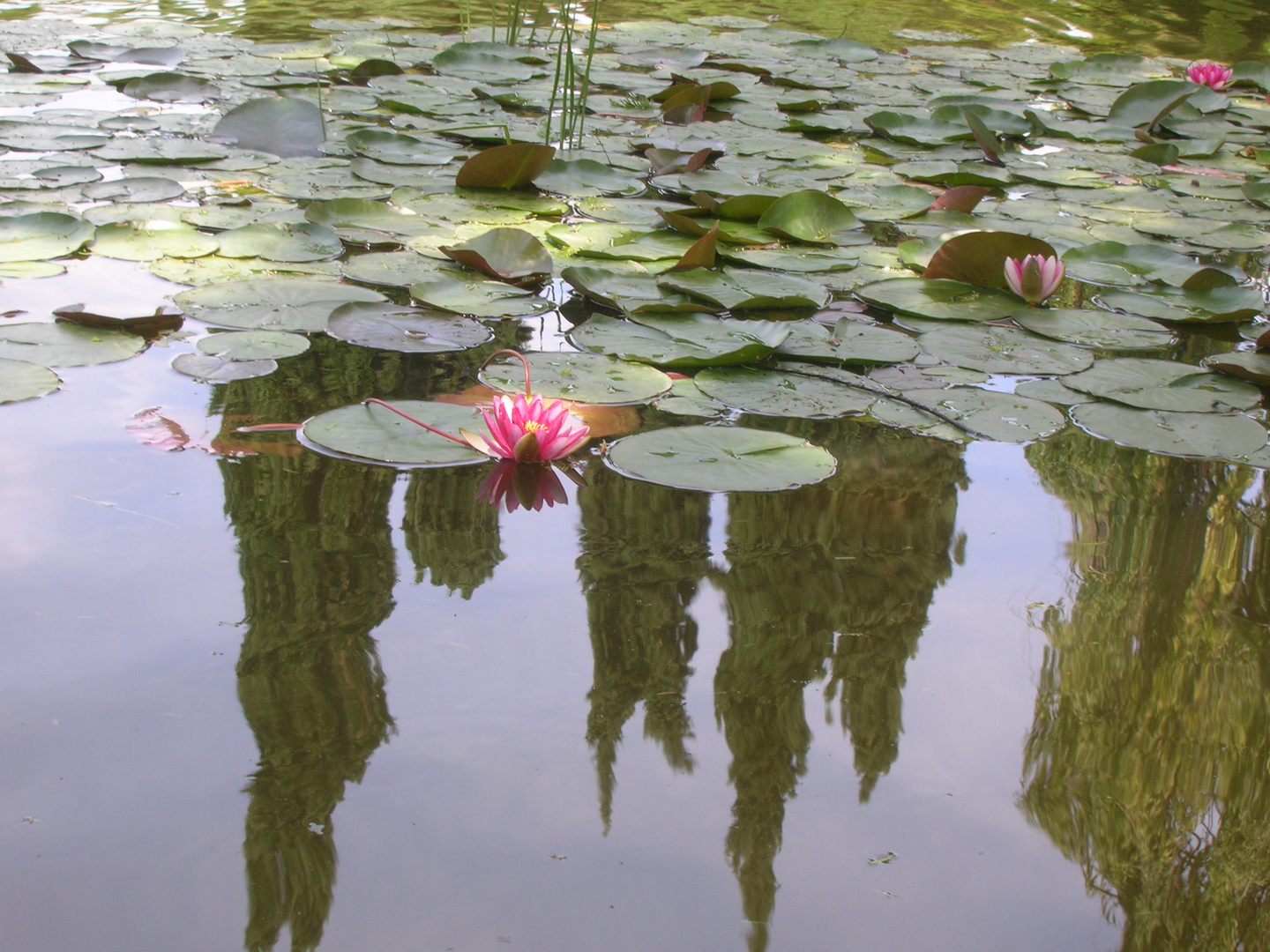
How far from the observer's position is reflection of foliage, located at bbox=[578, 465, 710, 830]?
95 centimetres

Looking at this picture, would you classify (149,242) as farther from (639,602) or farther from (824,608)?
(824,608)

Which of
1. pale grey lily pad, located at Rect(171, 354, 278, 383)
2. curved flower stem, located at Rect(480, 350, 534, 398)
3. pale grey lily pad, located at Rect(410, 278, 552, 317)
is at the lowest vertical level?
pale grey lily pad, located at Rect(171, 354, 278, 383)

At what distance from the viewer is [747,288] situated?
2043 millimetres

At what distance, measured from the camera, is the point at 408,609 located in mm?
1097

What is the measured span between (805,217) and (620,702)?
171cm

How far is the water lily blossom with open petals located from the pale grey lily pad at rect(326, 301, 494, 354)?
407 mm

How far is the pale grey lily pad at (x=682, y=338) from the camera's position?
1.73 m

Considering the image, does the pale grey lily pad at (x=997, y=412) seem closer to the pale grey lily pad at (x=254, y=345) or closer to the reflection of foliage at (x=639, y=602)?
the reflection of foliage at (x=639, y=602)

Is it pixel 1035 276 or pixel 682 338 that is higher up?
pixel 1035 276

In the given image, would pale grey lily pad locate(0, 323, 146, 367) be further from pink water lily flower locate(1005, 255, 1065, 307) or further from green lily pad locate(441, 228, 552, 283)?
pink water lily flower locate(1005, 255, 1065, 307)

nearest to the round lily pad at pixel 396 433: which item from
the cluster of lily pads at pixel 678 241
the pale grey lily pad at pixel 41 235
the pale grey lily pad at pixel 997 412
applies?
the cluster of lily pads at pixel 678 241

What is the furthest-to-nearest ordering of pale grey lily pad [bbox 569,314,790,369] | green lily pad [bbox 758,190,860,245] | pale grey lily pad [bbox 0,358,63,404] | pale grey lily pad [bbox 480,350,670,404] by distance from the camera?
green lily pad [bbox 758,190,860,245]
pale grey lily pad [bbox 569,314,790,369]
pale grey lily pad [bbox 480,350,670,404]
pale grey lily pad [bbox 0,358,63,404]

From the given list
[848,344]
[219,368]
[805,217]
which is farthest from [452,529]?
[805,217]

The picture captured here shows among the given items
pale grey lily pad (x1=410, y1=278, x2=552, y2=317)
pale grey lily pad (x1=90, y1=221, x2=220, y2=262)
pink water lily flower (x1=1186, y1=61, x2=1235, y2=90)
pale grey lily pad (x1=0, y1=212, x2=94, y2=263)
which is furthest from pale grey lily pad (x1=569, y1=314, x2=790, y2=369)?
pink water lily flower (x1=1186, y1=61, x2=1235, y2=90)
